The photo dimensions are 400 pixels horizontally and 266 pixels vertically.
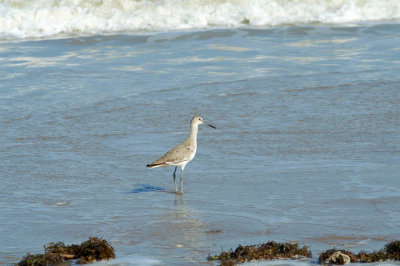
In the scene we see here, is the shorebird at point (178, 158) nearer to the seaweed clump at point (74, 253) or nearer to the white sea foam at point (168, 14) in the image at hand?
the seaweed clump at point (74, 253)

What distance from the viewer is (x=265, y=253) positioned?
17.4 ft

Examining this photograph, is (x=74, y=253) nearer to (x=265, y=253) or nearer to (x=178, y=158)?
(x=265, y=253)

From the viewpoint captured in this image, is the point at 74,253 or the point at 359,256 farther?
the point at 74,253

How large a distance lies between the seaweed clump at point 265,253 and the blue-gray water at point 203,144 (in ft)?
0.42

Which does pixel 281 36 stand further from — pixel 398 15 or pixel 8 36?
pixel 8 36

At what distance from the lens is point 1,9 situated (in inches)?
806

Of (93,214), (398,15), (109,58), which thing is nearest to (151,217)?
(93,214)

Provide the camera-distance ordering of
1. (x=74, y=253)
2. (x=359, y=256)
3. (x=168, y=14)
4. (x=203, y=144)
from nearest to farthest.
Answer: (x=359, y=256), (x=74, y=253), (x=203, y=144), (x=168, y=14)

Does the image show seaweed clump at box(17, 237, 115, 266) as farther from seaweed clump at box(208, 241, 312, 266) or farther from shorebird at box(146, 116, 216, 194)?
shorebird at box(146, 116, 216, 194)

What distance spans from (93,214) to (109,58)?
8895 mm

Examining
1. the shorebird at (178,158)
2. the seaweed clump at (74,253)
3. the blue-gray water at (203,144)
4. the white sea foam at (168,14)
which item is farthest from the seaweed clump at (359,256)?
the white sea foam at (168,14)

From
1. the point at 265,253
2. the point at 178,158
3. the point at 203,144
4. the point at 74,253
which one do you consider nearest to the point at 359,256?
the point at 265,253

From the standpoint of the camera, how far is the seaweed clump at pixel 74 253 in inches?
206

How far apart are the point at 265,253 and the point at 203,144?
405cm
